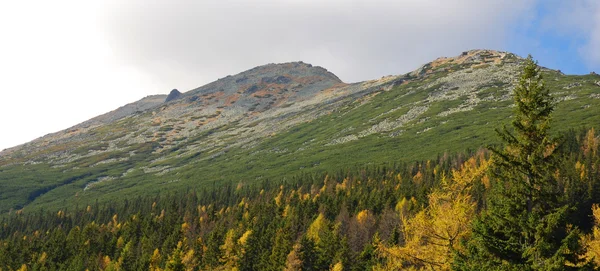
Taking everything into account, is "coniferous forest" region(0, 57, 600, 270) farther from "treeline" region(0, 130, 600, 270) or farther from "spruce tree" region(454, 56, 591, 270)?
"treeline" region(0, 130, 600, 270)

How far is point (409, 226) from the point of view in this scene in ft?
90.8

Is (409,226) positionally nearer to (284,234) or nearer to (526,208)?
(526,208)

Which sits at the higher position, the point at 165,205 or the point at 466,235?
the point at 466,235

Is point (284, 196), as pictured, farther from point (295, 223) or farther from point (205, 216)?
point (295, 223)

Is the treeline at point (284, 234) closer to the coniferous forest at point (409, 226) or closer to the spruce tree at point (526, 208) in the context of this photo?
the coniferous forest at point (409, 226)

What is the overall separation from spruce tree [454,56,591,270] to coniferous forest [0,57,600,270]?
60 millimetres

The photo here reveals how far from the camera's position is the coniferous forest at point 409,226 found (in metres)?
23.1

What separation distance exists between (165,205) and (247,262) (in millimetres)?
109573

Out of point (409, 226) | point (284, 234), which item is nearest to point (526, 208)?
point (409, 226)

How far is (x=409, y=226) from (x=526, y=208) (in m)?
6.97

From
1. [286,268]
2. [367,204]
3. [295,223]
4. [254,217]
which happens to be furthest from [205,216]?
[286,268]

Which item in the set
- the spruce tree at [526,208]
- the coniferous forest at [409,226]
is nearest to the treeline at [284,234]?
the coniferous forest at [409,226]

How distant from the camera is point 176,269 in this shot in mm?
46844

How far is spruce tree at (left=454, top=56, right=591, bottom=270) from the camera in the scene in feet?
70.8
